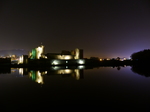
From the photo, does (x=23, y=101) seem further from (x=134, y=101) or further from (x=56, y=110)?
(x=134, y=101)

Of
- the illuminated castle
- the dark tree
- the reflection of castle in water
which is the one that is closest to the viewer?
the reflection of castle in water

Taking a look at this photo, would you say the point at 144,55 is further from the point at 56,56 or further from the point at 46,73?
the point at 46,73

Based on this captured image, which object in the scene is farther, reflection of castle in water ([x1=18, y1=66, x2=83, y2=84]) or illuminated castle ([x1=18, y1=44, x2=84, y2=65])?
illuminated castle ([x1=18, y1=44, x2=84, y2=65])

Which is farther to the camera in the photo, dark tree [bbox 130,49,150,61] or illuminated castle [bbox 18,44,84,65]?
dark tree [bbox 130,49,150,61]

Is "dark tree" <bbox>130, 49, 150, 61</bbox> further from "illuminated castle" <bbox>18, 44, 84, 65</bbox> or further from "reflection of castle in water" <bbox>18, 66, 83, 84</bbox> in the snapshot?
"reflection of castle in water" <bbox>18, 66, 83, 84</bbox>

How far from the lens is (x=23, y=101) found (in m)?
4.68

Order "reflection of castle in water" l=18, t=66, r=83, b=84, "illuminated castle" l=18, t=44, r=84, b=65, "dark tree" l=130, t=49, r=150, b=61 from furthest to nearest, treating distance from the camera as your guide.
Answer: "dark tree" l=130, t=49, r=150, b=61 < "illuminated castle" l=18, t=44, r=84, b=65 < "reflection of castle in water" l=18, t=66, r=83, b=84

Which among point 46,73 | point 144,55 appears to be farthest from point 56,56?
point 144,55

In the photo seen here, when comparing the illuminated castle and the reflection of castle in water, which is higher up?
the illuminated castle

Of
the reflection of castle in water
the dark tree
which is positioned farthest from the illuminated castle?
the dark tree

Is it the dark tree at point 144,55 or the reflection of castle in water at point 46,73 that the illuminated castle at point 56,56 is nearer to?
the reflection of castle in water at point 46,73

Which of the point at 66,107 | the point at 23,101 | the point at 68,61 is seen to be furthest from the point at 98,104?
the point at 68,61

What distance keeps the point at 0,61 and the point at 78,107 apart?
28.2 meters

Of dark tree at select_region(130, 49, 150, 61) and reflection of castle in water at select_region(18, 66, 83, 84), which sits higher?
dark tree at select_region(130, 49, 150, 61)
